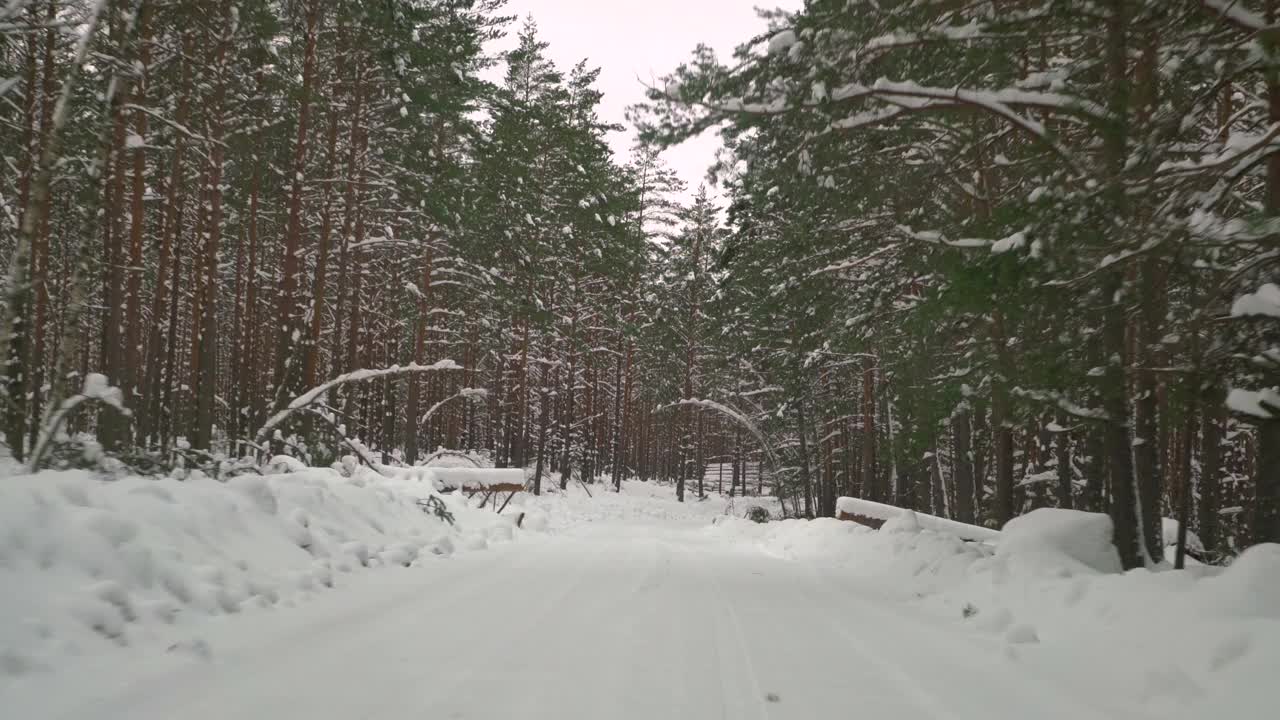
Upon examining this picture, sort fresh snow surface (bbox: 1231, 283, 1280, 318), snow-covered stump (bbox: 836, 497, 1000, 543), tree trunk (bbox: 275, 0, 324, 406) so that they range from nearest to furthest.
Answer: fresh snow surface (bbox: 1231, 283, 1280, 318) < snow-covered stump (bbox: 836, 497, 1000, 543) < tree trunk (bbox: 275, 0, 324, 406)

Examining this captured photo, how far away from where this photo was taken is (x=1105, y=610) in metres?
4.82

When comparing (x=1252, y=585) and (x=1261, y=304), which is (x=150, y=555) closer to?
(x=1252, y=585)

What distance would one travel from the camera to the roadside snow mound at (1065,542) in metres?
6.34

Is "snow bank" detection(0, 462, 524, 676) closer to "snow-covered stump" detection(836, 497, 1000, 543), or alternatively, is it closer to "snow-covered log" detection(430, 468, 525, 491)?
"snow-covered log" detection(430, 468, 525, 491)

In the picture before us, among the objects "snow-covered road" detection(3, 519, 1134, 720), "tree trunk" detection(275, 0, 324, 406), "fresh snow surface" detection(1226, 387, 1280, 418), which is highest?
"tree trunk" detection(275, 0, 324, 406)

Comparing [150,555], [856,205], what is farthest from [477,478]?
[150,555]

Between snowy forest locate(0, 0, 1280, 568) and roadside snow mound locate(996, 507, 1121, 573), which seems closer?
snowy forest locate(0, 0, 1280, 568)

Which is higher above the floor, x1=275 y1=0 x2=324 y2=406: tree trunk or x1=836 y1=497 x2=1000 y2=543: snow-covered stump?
x1=275 y1=0 x2=324 y2=406: tree trunk

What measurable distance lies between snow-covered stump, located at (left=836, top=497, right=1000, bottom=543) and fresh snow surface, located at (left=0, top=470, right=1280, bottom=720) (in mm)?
3132

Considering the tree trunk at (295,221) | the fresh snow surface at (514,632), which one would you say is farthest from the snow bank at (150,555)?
the tree trunk at (295,221)

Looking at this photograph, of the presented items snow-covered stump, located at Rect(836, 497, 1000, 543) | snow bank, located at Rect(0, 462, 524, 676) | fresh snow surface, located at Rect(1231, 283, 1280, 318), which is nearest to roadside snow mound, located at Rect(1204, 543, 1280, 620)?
fresh snow surface, located at Rect(1231, 283, 1280, 318)

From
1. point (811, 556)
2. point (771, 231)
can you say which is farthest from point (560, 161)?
point (811, 556)

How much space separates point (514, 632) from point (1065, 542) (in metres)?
5.45

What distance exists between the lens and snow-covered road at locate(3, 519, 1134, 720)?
2.93 metres
